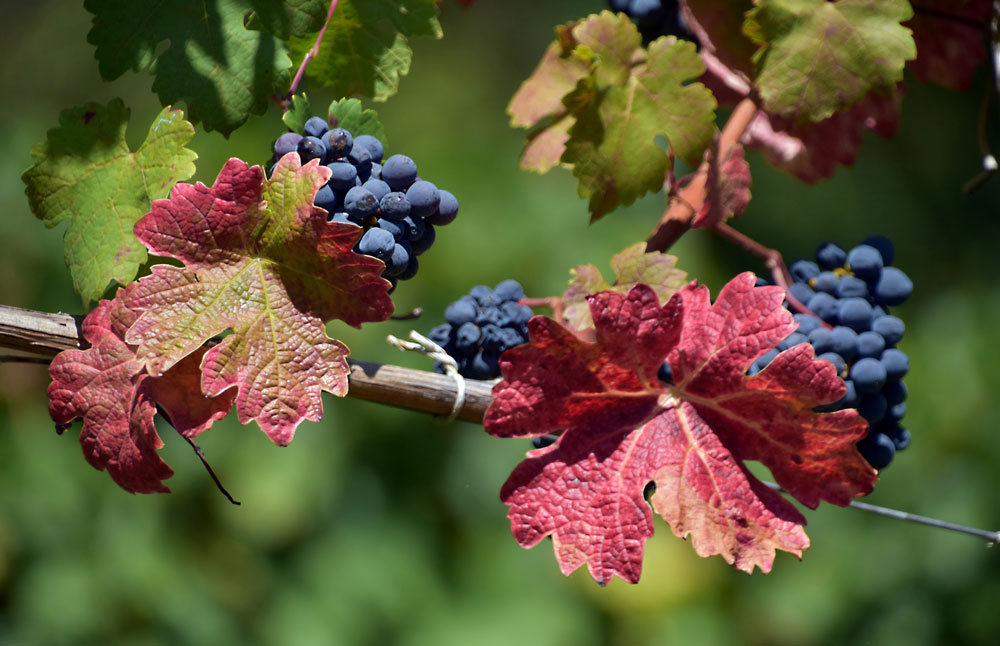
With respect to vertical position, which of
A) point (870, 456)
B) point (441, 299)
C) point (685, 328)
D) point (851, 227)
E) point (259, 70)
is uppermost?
point (259, 70)

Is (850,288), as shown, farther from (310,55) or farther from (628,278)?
(310,55)

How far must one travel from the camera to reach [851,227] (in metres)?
3.68

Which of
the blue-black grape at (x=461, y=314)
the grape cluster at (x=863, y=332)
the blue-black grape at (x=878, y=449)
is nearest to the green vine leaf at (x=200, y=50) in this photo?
the blue-black grape at (x=461, y=314)

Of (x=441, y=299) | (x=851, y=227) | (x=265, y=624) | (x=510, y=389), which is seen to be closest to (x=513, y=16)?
(x=851, y=227)

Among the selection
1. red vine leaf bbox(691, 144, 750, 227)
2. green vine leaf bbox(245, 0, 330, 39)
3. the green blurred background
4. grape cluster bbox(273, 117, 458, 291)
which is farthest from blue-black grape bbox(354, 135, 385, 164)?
the green blurred background

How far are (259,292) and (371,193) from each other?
0.11 meters

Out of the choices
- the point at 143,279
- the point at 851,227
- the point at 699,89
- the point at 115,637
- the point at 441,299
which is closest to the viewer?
the point at 143,279

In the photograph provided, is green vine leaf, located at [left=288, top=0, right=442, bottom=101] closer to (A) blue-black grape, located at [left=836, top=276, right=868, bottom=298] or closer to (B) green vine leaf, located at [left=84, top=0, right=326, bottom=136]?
(B) green vine leaf, located at [left=84, top=0, right=326, bottom=136]

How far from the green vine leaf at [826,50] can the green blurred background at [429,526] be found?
1504mm

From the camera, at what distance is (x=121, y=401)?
2.18 feet

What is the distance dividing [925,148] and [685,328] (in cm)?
350

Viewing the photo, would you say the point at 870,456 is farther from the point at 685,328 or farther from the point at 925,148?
the point at 925,148

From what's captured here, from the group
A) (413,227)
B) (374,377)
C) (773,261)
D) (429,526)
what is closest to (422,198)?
(413,227)

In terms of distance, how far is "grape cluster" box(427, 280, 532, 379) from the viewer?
82 cm
